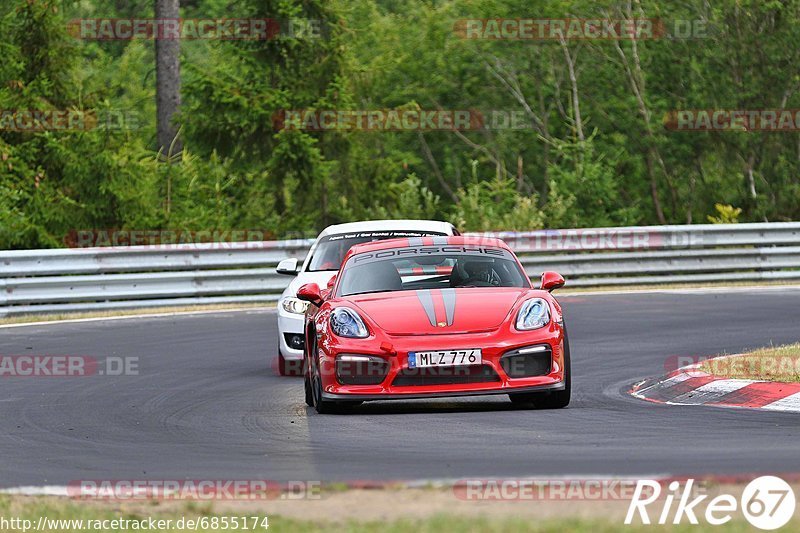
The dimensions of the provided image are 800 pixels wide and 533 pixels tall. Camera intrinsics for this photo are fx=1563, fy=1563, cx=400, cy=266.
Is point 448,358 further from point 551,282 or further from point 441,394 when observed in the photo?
point 551,282

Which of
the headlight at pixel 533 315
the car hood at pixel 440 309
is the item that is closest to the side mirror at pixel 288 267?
the car hood at pixel 440 309

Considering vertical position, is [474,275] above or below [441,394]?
above

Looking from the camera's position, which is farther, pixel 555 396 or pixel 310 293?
pixel 310 293

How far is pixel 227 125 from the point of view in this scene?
3136cm

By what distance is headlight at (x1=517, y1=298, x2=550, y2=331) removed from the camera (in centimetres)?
1087

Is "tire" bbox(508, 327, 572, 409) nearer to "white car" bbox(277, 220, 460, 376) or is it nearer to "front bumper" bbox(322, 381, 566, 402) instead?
"front bumper" bbox(322, 381, 566, 402)

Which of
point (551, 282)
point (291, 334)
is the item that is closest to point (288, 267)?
point (291, 334)

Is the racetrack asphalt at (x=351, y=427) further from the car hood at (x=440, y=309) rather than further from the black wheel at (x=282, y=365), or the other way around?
the car hood at (x=440, y=309)

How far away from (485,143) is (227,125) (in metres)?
18.3

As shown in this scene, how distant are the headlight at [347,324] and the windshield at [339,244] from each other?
170 inches

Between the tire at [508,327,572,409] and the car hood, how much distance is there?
21.0 inches

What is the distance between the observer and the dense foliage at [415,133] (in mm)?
27641

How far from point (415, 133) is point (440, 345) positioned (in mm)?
38593

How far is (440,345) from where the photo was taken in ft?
34.9
